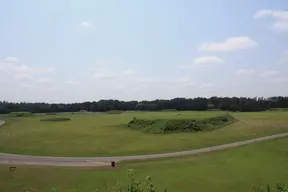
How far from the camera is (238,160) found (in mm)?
45156

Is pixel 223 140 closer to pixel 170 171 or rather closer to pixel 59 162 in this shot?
pixel 170 171

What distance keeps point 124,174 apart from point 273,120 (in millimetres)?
59309

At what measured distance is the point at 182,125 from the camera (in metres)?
79.1

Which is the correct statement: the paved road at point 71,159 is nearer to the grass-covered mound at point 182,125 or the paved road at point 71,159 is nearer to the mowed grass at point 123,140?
the mowed grass at point 123,140

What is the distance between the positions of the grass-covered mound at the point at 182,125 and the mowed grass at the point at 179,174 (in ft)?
94.6

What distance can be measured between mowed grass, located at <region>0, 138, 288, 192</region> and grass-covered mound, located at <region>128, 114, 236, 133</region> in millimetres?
28827

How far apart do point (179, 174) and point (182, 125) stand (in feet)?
137

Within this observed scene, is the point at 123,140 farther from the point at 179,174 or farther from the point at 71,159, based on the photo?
the point at 179,174

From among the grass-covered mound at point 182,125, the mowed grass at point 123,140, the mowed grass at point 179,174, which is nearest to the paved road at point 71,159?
the mowed grass at point 179,174

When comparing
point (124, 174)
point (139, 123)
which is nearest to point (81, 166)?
point (124, 174)

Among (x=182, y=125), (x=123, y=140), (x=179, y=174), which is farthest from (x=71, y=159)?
(x=182, y=125)

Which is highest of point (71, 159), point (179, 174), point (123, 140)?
point (123, 140)

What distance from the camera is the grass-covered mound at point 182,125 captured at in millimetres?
77331

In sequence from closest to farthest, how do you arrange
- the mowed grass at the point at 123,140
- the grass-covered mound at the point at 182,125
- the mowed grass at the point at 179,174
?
the mowed grass at the point at 179,174 → the mowed grass at the point at 123,140 → the grass-covered mound at the point at 182,125
